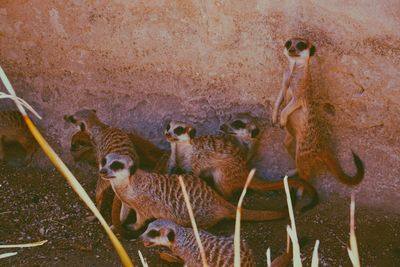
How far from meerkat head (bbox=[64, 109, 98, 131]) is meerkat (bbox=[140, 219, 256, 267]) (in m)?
0.82

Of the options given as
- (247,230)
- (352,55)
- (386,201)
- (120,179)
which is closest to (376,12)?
(352,55)

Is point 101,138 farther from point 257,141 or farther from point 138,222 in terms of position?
point 257,141

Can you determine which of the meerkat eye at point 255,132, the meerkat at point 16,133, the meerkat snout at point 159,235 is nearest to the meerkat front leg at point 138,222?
the meerkat snout at point 159,235

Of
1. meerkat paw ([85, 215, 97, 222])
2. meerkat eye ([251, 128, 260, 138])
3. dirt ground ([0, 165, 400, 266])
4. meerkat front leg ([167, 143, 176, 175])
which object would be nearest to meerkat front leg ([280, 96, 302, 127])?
meerkat eye ([251, 128, 260, 138])

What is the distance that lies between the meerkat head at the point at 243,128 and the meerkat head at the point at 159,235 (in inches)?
24.1

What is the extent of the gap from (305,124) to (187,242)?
0.71 metres

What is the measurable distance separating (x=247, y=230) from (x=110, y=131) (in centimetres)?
77

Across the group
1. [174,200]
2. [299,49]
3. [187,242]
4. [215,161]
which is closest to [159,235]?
[187,242]

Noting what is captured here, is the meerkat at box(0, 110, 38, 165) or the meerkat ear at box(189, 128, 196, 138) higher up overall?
the meerkat ear at box(189, 128, 196, 138)

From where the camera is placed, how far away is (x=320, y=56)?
2770mm

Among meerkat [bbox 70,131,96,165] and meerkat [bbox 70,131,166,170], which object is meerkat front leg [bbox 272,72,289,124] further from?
meerkat [bbox 70,131,96,165]

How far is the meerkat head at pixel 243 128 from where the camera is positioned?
9.68 ft

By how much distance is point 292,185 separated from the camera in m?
2.88

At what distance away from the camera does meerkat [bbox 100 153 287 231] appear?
2.71m
